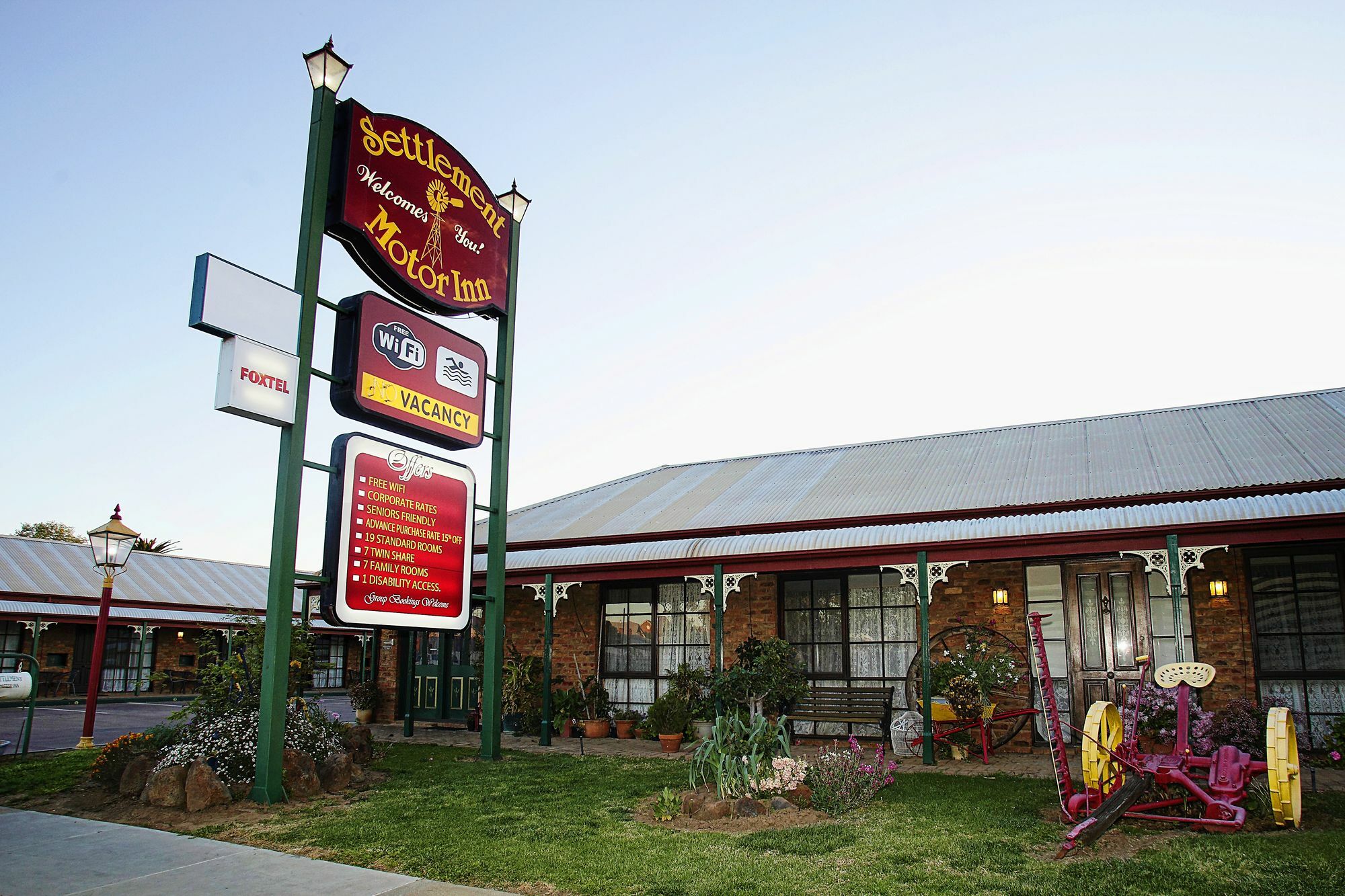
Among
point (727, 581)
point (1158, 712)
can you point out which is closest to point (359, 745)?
point (727, 581)

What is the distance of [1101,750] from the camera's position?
649 centimetres

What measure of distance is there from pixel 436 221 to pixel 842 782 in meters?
7.43

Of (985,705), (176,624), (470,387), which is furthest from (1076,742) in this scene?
(176,624)

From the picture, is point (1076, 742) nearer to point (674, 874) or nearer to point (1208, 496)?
point (1208, 496)

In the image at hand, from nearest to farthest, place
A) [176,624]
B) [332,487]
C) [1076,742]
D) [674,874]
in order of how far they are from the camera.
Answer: [674,874]
[332,487]
[1076,742]
[176,624]

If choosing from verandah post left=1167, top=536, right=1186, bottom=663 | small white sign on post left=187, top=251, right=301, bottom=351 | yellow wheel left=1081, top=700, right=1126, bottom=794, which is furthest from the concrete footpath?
verandah post left=1167, top=536, right=1186, bottom=663

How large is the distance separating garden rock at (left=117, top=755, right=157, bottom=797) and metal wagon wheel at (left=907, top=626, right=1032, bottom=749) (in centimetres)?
→ 807

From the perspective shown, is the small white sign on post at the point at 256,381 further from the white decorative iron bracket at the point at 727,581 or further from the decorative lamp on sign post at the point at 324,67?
the white decorative iron bracket at the point at 727,581

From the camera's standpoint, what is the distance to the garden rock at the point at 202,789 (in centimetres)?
750

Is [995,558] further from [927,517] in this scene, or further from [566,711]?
[566,711]

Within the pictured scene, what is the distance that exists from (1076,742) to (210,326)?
10.8 m

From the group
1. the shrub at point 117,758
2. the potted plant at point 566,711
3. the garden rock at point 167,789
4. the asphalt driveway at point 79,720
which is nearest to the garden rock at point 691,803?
the garden rock at point 167,789

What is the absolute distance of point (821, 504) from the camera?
1412cm

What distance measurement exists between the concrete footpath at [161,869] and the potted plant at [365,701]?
32.1 feet
